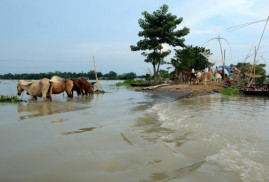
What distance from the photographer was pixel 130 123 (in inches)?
213

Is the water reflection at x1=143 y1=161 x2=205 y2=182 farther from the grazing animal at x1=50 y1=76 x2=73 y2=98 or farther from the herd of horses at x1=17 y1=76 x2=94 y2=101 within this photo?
the grazing animal at x1=50 y1=76 x2=73 y2=98

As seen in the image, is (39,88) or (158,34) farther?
(158,34)

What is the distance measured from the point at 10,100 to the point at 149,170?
9718 mm

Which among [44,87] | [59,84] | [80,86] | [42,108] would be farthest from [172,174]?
[80,86]

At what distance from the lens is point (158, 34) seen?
24.4 meters

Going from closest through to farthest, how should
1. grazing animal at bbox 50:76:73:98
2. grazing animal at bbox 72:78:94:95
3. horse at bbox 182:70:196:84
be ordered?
grazing animal at bbox 50:76:73:98, grazing animal at bbox 72:78:94:95, horse at bbox 182:70:196:84

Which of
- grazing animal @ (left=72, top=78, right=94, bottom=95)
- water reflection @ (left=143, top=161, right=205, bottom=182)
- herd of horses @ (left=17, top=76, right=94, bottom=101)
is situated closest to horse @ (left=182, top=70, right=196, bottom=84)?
Answer: grazing animal @ (left=72, top=78, right=94, bottom=95)

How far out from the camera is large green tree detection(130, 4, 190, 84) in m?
24.0

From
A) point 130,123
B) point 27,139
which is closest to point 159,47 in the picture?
point 130,123

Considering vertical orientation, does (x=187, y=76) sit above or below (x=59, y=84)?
above

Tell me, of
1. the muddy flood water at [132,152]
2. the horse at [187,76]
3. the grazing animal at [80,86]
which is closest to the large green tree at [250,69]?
the horse at [187,76]

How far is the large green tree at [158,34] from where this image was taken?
78.8ft

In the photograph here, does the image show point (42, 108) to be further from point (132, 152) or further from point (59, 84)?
point (132, 152)

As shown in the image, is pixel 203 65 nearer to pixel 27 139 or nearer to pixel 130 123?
pixel 130 123
